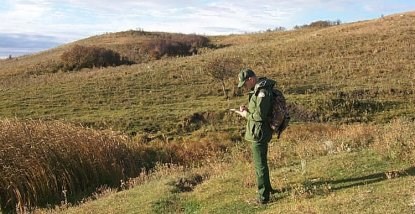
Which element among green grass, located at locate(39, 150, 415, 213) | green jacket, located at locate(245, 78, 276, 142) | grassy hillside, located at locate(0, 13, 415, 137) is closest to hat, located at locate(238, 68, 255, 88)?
green jacket, located at locate(245, 78, 276, 142)

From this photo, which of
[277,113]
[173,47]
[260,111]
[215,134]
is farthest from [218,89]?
[173,47]

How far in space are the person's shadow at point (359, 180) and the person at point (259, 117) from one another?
2.45 feet

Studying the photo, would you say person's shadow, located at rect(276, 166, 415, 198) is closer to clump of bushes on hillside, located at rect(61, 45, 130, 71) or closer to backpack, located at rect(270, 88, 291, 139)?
backpack, located at rect(270, 88, 291, 139)

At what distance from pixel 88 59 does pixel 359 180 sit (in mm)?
44798

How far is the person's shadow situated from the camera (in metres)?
10.4

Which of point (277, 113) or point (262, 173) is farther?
point (262, 173)

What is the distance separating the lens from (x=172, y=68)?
41.1m

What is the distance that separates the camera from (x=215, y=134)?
81.8ft

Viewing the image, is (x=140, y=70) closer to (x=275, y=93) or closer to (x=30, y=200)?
(x=30, y=200)

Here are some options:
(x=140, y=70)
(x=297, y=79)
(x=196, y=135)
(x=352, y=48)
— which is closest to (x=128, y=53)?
(x=140, y=70)

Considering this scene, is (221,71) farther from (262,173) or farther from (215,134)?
(262,173)

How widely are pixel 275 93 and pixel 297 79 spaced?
26.7m

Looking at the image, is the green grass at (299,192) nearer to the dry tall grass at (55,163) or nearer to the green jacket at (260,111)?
the green jacket at (260,111)

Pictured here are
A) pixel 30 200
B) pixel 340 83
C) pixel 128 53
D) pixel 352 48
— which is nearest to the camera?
pixel 30 200
